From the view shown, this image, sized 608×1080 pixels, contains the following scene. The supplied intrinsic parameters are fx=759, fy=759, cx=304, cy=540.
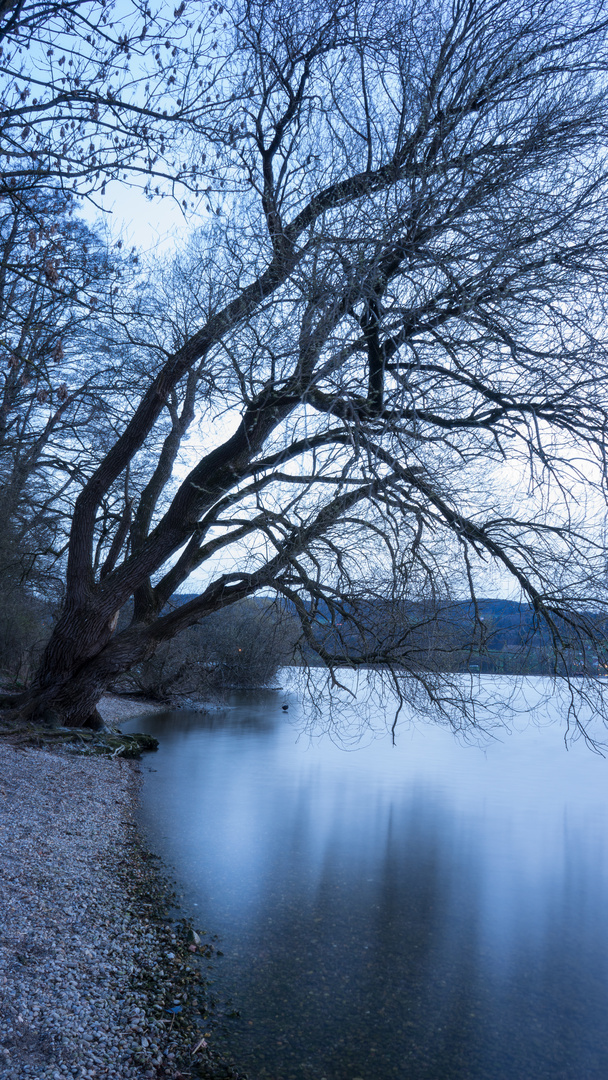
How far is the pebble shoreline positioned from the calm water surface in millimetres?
416

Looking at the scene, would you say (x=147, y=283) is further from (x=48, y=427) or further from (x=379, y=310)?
(x=379, y=310)

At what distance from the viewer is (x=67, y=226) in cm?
489

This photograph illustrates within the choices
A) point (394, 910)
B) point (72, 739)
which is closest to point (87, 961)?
point (394, 910)

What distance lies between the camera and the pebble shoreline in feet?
11.2

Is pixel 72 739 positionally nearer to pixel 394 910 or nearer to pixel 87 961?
pixel 394 910

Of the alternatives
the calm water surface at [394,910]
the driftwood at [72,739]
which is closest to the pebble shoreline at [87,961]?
the calm water surface at [394,910]

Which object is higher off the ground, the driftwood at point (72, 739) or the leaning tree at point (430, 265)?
the leaning tree at point (430, 265)

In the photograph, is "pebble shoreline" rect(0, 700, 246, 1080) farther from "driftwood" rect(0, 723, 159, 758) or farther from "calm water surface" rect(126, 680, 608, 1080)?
"driftwood" rect(0, 723, 159, 758)

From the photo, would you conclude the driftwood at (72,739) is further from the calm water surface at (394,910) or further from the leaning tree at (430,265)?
the leaning tree at (430,265)

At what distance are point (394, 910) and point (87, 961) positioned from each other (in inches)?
159

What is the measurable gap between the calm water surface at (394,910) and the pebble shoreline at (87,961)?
1.37ft

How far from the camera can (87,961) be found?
4.34 m

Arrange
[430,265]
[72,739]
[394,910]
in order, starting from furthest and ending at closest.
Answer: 1. [72,739]
2. [394,910]
3. [430,265]

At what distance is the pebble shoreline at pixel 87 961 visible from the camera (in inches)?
135
